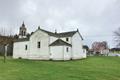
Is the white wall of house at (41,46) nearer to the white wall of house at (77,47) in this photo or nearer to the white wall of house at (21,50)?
the white wall of house at (21,50)

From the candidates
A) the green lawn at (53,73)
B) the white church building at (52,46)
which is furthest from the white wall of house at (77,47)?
the green lawn at (53,73)

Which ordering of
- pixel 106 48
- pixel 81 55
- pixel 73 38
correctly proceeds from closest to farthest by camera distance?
pixel 73 38 < pixel 81 55 < pixel 106 48

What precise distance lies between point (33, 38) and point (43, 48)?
4.69 meters

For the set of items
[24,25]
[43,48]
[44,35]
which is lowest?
[43,48]

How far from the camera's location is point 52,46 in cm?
4925

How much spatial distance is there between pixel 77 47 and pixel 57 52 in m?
8.16

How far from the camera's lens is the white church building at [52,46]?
48750 millimetres

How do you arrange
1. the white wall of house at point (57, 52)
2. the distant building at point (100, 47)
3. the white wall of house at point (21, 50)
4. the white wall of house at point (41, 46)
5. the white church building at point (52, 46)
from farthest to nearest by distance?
1. the distant building at point (100, 47)
2. the white wall of house at point (21, 50)
3. the white wall of house at point (41, 46)
4. the white church building at point (52, 46)
5. the white wall of house at point (57, 52)

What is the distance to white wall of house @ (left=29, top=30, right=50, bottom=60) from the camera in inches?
1983

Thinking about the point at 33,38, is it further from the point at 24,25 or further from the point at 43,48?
the point at 24,25

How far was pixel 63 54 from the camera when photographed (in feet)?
158

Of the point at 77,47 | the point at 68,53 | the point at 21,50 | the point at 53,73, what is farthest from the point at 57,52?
the point at 53,73

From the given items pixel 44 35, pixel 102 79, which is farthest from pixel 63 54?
pixel 102 79

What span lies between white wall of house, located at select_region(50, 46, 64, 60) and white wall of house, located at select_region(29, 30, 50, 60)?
4.45 ft
